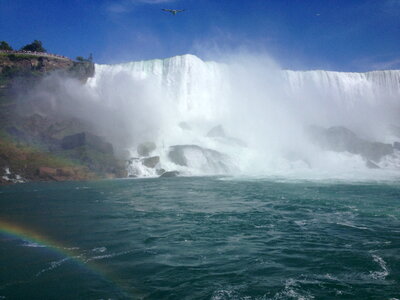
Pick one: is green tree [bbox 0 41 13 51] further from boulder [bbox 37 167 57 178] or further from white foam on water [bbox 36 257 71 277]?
white foam on water [bbox 36 257 71 277]

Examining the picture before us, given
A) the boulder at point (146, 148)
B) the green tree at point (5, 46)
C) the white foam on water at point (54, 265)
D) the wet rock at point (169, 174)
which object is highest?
the green tree at point (5, 46)

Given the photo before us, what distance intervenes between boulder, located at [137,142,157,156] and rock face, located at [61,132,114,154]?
12.2ft

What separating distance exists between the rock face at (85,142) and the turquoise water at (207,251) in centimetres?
1739

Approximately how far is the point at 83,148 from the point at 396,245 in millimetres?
28060

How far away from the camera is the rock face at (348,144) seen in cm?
3897

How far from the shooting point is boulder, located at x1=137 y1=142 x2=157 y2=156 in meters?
34.7

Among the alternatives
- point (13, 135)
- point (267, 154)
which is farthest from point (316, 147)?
point (13, 135)

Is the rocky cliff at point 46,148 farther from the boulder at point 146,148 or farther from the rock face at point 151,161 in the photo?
the boulder at point 146,148

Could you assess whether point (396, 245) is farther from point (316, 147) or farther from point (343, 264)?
point (316, 147)

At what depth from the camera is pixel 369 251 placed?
715 centimetres

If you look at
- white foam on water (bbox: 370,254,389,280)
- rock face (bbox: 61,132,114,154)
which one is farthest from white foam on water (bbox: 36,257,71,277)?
rock face (bbox: 61,132,114,154)

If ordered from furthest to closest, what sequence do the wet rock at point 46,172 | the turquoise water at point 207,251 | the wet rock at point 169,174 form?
the wet rock at point 169,174
the wet rock at point 46,172
the turquoise water at point 207,251

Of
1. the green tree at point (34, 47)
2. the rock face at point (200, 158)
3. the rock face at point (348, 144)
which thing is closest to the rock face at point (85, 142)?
the rock face at point (200, 158)

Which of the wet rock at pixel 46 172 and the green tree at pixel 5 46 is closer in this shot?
the wet rock at pixel 46 172
